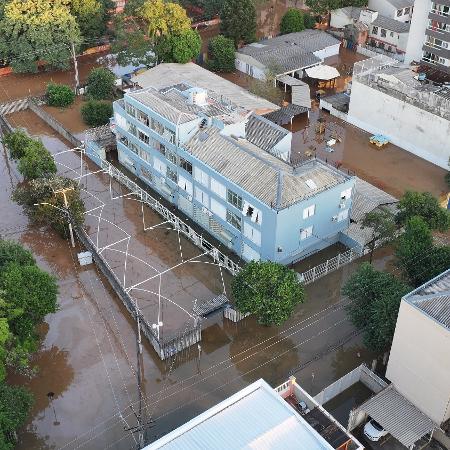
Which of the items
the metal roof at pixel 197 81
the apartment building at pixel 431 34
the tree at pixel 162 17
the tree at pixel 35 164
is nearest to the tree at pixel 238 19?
the tree at pixel 162 17

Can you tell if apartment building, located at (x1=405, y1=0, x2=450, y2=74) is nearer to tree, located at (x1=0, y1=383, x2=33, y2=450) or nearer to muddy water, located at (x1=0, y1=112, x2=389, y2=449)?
muddy water, located at (x1=0, y1=112, x2=389, y2=449)

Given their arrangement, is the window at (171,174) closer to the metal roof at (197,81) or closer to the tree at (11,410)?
the metal roof at (197,81)

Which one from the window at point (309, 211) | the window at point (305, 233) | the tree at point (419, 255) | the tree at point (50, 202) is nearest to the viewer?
the tree at point (419, 255)

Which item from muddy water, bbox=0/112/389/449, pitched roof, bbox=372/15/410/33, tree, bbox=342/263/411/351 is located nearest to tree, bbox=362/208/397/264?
muddy water, bbox=0/112/389/449

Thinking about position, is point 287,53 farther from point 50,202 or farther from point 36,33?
point 50,202

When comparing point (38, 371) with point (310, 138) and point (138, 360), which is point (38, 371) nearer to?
point (138, 360)
